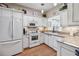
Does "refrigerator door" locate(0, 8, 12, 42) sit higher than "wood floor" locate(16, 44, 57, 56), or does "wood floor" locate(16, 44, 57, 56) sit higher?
"refrigerator door" locate(0, 8, 12, 42)

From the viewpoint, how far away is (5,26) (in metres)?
1.37

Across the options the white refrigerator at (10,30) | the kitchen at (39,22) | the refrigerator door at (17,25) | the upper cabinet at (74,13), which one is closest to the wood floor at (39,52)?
the kitchen at (39,22)

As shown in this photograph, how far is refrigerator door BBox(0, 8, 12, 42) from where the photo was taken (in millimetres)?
1294

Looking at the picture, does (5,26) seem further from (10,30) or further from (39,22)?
(39,22)

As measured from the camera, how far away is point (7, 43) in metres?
1.37

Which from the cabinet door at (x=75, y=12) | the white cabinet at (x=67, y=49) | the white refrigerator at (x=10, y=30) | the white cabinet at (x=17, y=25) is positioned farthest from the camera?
the white cabinet at (x=17, y=25)

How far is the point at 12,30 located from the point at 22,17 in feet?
1.74

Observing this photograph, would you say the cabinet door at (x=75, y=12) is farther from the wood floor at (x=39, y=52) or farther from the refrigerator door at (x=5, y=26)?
the refrigerator door at (x=5, y=26)

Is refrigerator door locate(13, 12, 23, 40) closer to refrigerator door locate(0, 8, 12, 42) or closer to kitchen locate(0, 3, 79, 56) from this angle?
kitchen locate(0, 3, 79, 56)

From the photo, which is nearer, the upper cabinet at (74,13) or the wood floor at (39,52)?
the upper cabinet at (74,13)

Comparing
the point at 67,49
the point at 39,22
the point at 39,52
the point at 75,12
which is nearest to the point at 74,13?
the point at 75,12

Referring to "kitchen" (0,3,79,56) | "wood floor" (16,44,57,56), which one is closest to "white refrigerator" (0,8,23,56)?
"kitchen" (0,3,79,56)

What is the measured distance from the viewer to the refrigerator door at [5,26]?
1.29 m

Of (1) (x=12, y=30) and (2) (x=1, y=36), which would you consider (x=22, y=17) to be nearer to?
(1) (x=12, y=30)
